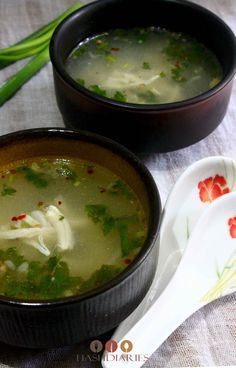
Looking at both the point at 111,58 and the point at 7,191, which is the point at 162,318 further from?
the point at 111,58

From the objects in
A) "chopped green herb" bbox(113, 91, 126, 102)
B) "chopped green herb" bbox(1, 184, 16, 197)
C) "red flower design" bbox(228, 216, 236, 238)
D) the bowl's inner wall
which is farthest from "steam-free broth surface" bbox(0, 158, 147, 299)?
the bowl's inner wall

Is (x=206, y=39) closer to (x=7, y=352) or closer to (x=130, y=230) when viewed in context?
(x=130, y=230)

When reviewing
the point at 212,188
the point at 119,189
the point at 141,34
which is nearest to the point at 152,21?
the point at 141,34

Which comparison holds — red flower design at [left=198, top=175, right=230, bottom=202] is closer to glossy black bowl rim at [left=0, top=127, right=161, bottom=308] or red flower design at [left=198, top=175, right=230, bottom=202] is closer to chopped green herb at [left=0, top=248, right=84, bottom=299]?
glossy black bowl rim at [left=0, top=127, right=161, bottom=308]

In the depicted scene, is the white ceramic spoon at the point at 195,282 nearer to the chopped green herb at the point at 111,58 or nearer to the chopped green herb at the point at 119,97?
the chopped green herb at the point at 119,97

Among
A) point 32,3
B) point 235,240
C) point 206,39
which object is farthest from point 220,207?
point 32,3

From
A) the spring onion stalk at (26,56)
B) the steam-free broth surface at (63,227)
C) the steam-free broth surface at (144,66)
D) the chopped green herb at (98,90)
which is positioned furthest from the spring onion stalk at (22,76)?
the steam-free broth surface at (63,227)
